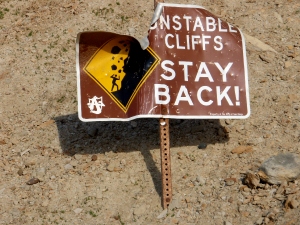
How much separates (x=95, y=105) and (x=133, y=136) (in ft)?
5.11

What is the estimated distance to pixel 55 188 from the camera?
9562 mm

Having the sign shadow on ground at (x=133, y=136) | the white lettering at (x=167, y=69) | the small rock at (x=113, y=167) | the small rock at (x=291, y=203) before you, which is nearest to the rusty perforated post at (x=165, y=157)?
the white lettering at (x=167, y=69)

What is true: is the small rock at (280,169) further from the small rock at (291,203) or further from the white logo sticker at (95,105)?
the white logo sticker at (95,105)

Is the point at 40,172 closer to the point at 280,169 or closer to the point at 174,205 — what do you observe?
the point at 174,205

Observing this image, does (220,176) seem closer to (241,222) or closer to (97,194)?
(241,222)

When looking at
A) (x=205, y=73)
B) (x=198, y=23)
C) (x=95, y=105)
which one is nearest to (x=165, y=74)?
(x=205, y=73)

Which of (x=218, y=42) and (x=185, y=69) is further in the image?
(x=218, y=42)

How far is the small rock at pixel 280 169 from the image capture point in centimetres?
878

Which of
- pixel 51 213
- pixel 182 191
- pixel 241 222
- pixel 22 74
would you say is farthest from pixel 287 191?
pixel 22 74

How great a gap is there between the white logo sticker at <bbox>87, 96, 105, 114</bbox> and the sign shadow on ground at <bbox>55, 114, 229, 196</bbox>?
1325 millimetres

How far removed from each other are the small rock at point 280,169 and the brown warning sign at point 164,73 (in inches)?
30.9

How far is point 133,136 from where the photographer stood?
1032cm

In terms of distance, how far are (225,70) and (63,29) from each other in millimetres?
4793

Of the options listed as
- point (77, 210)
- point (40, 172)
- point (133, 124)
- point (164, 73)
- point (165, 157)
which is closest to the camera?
point (165, 157)
